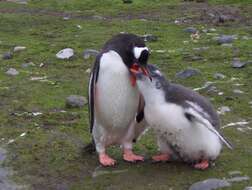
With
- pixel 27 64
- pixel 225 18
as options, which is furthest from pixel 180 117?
pixel 225 18

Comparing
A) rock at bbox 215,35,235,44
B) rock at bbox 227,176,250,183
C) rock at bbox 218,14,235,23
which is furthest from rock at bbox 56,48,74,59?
rock at bbox 227,176,250,183

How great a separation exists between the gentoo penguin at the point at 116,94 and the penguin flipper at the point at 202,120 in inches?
14.1

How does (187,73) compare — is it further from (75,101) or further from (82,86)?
(75,101)

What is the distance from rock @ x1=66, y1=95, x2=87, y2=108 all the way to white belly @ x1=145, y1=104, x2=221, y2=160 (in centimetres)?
156

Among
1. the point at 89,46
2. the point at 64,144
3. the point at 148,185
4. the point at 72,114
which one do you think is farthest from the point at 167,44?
the point at 148,185

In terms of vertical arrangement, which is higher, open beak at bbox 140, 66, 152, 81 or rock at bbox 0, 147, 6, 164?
open beak at bbox 140, 66, 152, 81

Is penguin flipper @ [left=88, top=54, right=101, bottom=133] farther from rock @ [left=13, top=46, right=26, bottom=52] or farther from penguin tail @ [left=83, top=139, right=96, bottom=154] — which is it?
rock @ [left=13, top=46, right=26, bottom=52]

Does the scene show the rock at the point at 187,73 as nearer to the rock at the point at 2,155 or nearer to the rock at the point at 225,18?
the rock at the point at 2,155

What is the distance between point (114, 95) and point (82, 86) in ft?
7.29

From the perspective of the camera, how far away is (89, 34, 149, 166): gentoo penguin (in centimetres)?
438

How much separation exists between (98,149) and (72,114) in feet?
3.31

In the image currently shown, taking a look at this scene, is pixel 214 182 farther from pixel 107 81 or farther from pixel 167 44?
pixel 167 44

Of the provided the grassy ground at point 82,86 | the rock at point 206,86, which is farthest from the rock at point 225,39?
the rock at point 206,86

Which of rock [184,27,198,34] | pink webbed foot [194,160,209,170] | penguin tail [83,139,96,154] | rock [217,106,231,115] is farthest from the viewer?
rock [184,27,198,34]
